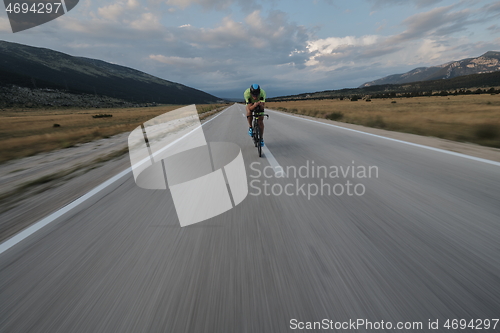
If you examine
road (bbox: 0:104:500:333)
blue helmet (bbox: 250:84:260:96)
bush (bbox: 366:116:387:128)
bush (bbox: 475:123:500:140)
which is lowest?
bush (bbox: 366:116:387:128)

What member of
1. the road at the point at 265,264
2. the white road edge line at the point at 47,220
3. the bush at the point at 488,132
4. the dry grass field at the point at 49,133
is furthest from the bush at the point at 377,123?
the dry grass field at the point at 49,133

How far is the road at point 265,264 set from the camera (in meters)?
1.63

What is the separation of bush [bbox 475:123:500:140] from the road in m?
6.03

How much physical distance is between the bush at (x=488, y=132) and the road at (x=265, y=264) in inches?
237

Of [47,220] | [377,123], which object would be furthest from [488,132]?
[47,220]

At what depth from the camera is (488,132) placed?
331 inches

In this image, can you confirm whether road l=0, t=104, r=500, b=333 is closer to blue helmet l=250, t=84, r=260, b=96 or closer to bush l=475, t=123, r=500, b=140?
blue helmet l=250, t=84, r=260, b=96

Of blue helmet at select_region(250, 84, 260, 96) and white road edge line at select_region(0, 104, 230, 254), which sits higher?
blue helmet at select_region(250, 84, 260, 96)

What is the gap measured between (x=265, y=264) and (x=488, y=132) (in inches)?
400

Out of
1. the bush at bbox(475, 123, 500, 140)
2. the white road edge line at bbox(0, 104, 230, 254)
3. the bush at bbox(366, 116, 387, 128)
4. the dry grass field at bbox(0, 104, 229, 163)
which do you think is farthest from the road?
the bush at bbox(366, 116, 387, 128)

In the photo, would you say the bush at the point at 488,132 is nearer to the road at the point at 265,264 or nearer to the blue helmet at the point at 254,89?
the road at the point at 265,264

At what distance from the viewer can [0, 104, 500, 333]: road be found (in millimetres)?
1628

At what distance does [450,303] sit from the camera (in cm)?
163

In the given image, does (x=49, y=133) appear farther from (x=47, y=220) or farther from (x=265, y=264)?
(x=265, y=264)
